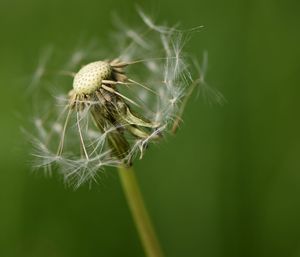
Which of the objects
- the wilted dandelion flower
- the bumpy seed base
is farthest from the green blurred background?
the bumpy seed base

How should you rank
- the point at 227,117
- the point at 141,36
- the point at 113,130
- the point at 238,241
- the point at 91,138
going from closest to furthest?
the point at 113,130 → the point at 91,138 → the point at 141,36 → the point at 238,241 → the point at 227,117

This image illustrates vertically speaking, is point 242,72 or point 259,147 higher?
point 242,72

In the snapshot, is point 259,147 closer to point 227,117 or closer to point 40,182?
point 227,117

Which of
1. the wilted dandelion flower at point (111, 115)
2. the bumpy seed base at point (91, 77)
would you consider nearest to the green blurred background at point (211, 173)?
the wilted dandelion flower at point (111, 115)

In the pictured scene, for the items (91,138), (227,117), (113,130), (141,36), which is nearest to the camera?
(113,130)

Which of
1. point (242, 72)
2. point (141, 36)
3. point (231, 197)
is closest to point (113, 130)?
point (141, 36)

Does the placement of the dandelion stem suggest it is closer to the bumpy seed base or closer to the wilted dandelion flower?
the wilted dandelion flower
